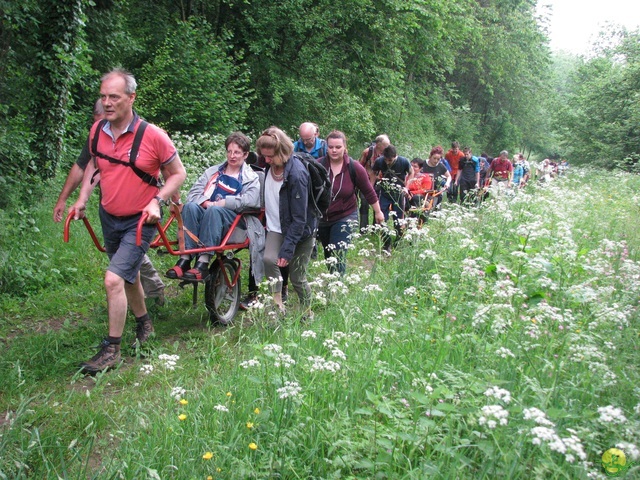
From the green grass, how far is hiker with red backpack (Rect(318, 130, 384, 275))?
116cm

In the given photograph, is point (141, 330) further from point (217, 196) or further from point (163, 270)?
point (163, 270)

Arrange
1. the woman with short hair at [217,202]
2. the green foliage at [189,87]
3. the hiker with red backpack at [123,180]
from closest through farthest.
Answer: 1. the hiker with red backpack at [123,180]
2. the woman with short hair at [217,202]
3. the green foliage at [189,87]

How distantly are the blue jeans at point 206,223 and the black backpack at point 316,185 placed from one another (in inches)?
35.7

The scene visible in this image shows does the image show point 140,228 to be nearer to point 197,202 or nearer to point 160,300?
point 197,202

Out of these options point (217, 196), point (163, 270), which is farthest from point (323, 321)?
point (163, 270)

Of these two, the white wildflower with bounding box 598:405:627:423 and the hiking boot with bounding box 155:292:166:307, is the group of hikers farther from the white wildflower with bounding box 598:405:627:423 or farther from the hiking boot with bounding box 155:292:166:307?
the white wildflower with bounding box 598:405:627:423

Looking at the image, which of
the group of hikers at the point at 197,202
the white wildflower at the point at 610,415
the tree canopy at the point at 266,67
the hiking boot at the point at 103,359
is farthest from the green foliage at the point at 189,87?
the white wildflower at the point at 610,415

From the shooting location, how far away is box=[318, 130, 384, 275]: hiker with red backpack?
21.0 ft

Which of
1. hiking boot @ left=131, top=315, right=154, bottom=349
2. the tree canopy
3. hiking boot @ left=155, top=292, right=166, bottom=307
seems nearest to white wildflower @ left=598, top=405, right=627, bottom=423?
hiking boot @ left=131, top=315, right=154, bottom=349

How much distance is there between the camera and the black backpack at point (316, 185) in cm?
558

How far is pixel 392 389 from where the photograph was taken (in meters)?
3.14

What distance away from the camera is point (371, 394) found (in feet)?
8.92

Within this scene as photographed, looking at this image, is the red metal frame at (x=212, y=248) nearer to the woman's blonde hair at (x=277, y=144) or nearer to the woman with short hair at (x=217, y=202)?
the woman with short hair at (x=217, y=202)

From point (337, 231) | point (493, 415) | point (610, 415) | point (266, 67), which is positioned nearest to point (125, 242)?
point (337, 231)
